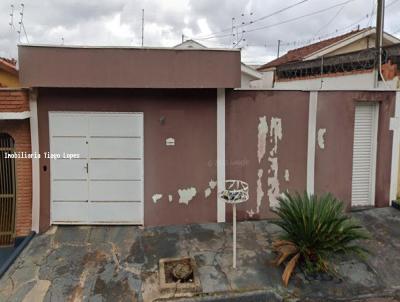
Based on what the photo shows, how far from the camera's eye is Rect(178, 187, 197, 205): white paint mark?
6.45 metres

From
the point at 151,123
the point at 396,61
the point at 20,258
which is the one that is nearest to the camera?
the point at 20,258

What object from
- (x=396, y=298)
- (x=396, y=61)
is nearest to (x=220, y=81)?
(x=396, y=298)

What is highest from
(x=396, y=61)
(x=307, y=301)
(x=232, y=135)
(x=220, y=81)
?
(x=396, y=61)

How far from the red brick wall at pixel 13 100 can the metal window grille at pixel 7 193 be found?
2.25 ft

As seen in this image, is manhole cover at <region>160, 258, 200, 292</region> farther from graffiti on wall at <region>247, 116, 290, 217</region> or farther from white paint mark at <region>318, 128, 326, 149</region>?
white paint mark at <region>318, 128, 326, 149</region>

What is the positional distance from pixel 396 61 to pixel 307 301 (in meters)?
6.47

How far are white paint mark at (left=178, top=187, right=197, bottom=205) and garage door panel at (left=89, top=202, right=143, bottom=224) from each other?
0.84 m

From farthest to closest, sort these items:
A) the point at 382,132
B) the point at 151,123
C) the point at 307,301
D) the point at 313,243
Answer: the point at 382,132
the point at 151,123
the point at 313,243
the point at 307,301

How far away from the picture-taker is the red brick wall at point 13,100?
5.68 m

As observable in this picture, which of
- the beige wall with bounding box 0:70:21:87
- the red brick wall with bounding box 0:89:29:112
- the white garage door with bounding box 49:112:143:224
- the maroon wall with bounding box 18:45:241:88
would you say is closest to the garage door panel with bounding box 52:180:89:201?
the white garage door with bounding box 49:112:143:224

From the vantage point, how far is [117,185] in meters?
6.38

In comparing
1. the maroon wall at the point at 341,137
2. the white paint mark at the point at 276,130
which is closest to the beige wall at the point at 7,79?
the white paint mark at the point at 276,130

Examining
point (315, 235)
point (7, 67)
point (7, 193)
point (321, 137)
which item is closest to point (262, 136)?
point (321, 137)

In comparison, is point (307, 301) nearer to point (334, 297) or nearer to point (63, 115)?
point (334, 297)
